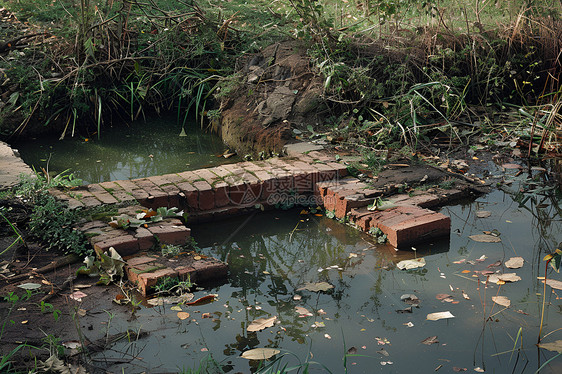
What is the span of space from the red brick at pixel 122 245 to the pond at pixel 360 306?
527 millimetres

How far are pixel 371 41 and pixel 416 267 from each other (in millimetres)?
3489

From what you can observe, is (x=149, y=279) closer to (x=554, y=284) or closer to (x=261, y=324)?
(x=261, y=324)

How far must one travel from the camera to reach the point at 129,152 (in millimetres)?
5754

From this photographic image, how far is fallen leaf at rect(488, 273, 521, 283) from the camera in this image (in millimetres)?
3193

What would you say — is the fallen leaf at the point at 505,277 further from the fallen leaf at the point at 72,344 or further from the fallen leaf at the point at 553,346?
the fallen leaf at the point at 72,344

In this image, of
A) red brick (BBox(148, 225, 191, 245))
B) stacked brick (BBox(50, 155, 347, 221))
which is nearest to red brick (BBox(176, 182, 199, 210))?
stacked brick (BBox(50, 155, 347, 221))

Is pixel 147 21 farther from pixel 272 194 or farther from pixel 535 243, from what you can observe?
pixel 535 243

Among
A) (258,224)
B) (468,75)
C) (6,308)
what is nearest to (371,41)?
(468,75)

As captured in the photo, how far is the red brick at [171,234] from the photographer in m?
3.49

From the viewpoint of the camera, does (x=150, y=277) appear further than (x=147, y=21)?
No

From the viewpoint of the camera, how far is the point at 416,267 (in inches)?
135

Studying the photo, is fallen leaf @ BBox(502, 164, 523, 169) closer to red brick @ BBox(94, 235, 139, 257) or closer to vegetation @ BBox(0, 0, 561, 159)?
vegetation @ BBox(0, 0, 561, 159)

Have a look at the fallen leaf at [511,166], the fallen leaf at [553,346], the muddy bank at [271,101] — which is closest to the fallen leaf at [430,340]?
the fallen leaf at [553,346]

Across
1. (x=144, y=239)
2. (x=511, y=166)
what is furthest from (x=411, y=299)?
(x=511, y=166)
